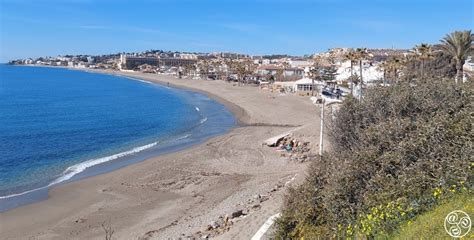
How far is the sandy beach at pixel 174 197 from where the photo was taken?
50.6 ft

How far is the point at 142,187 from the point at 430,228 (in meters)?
16.6

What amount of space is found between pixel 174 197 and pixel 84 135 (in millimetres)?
19667

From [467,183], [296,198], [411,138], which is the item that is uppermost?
[411,138]

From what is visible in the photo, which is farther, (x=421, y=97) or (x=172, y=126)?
(x=172, y=126)

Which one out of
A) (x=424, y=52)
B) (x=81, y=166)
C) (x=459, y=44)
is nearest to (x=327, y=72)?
(x=424, y=52)

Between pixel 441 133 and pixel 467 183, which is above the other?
pixel 441 133

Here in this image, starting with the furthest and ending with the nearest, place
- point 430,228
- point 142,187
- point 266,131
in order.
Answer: point 266,131 < point 142,187 < point 430,228

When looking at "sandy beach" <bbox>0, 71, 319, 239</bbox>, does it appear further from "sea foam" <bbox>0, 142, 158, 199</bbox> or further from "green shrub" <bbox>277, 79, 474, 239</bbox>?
"green shrub" <bbox>277, 79, 474, 239</bbox>

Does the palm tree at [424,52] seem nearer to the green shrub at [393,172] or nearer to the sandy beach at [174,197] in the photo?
the sandy beach at [174,197]

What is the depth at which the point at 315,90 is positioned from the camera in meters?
68.8

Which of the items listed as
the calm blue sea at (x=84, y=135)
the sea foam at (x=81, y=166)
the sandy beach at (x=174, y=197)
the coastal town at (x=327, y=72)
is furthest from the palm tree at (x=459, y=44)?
the sea foam at (x=81, y=166)

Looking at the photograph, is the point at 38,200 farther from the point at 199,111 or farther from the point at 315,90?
the point at 315,90

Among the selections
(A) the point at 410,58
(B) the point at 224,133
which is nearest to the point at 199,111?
(B) the point at 224,133

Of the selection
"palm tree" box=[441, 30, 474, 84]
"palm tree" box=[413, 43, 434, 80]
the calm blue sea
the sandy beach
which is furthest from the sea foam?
"palm tree" box=[413, 43, 434, 80]
